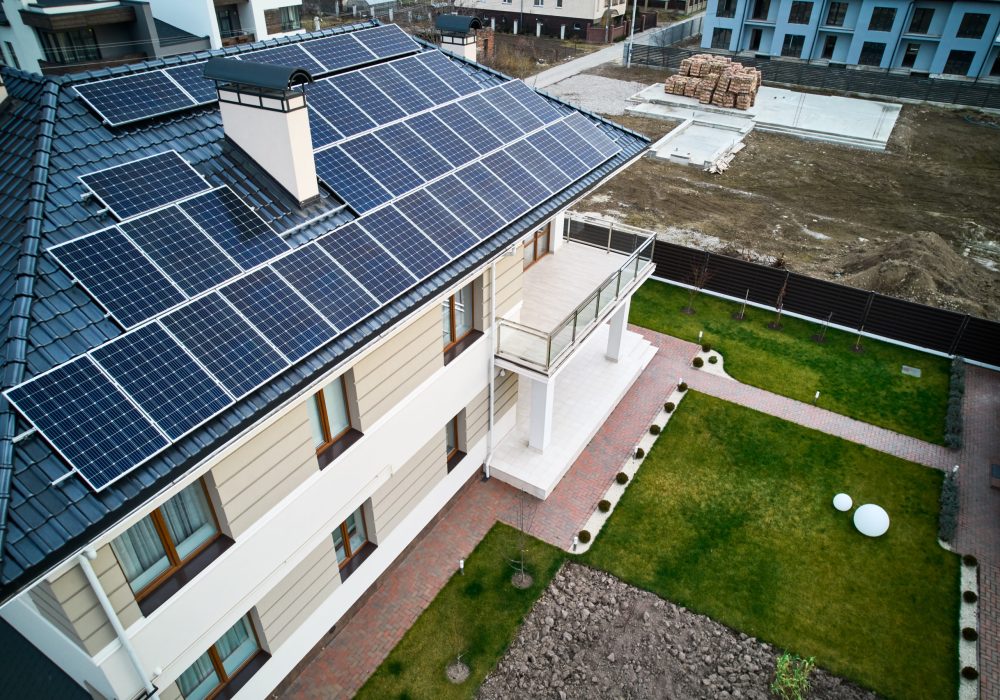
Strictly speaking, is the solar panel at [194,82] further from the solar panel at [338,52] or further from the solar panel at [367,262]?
the solar panel at [367,262]

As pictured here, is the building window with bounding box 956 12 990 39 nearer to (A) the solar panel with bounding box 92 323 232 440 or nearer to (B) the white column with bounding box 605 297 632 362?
(B) the white column with bounding box 605 297 632 362

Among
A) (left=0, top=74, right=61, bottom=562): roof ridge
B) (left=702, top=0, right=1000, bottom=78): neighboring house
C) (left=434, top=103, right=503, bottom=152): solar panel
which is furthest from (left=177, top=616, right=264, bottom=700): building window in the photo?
(left=702, top=0, right=1000, bottom=78): neighboring house

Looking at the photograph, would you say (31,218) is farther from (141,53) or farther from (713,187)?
(141,53)

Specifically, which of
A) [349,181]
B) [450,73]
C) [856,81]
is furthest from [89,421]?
[856,81]

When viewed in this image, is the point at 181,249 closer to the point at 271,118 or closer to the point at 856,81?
the point at 271,118

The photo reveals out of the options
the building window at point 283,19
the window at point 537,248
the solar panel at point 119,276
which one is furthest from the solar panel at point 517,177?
the building window at point 283,19

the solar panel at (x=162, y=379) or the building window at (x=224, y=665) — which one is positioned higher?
the solar panel at (x=162, y=379)
